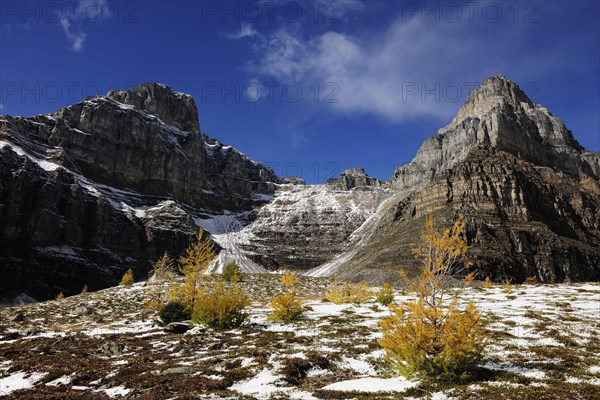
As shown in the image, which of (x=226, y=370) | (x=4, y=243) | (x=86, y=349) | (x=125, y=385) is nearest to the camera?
(x=125, y=385)

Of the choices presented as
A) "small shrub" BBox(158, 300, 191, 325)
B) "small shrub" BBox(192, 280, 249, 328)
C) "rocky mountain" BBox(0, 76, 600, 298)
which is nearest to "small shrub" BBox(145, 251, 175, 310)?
"small shrub" BBox(158, 300, 191, 325)

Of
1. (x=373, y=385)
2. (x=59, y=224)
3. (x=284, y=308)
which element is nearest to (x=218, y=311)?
(x=284, y=308)

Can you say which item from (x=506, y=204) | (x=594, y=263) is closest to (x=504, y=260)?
(x=506, y=204)

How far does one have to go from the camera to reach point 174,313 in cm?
2767

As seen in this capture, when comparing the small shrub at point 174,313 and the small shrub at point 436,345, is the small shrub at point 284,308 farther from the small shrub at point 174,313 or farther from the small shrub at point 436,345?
the small shrub at point 436,345

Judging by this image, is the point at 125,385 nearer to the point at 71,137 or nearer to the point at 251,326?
the point at 251,326

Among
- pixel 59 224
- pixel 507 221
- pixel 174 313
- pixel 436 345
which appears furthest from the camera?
pixel 59 224

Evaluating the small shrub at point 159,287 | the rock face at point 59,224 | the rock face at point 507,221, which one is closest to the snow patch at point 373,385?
the small shrub at point 159,287

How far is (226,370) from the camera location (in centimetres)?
1498

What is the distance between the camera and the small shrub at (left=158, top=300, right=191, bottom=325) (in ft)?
90.2

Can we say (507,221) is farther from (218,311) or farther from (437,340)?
(437,340)

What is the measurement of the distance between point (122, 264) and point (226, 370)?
16205cm

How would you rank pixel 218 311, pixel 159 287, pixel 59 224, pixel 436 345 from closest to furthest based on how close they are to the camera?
pixel 436 345
pixel 218 311
pixel 159 287
pixel 59 224

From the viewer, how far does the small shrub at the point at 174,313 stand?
27.5 m
